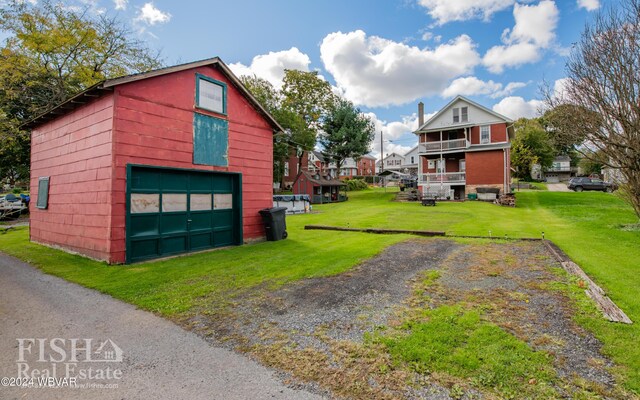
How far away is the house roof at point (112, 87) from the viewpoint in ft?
24.5

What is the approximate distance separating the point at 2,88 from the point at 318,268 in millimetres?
24042

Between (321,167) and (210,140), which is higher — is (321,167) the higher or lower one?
the higher one

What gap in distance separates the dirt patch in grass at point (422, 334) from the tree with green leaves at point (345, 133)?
3375cm

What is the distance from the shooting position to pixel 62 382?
9.50 feet

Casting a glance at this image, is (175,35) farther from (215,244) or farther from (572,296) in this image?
(572,296)

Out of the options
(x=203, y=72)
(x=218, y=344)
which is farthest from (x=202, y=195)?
(x=218, y=344)

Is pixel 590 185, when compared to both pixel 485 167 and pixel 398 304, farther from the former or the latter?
pixel 398 304

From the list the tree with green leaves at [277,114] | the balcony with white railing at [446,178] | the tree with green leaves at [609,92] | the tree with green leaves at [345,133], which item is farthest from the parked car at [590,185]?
the tree with green leaves at [277,114]

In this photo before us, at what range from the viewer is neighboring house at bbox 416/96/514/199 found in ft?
89.6

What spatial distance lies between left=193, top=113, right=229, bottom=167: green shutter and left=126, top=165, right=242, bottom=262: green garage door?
1.50 ft

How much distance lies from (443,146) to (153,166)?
27.8 metres

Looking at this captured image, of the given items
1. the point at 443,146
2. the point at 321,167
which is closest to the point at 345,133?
the point at 443,146

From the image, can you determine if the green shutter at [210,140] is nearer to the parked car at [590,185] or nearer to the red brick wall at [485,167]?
the red brick wall at [485,167]

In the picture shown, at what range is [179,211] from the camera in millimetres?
8922
